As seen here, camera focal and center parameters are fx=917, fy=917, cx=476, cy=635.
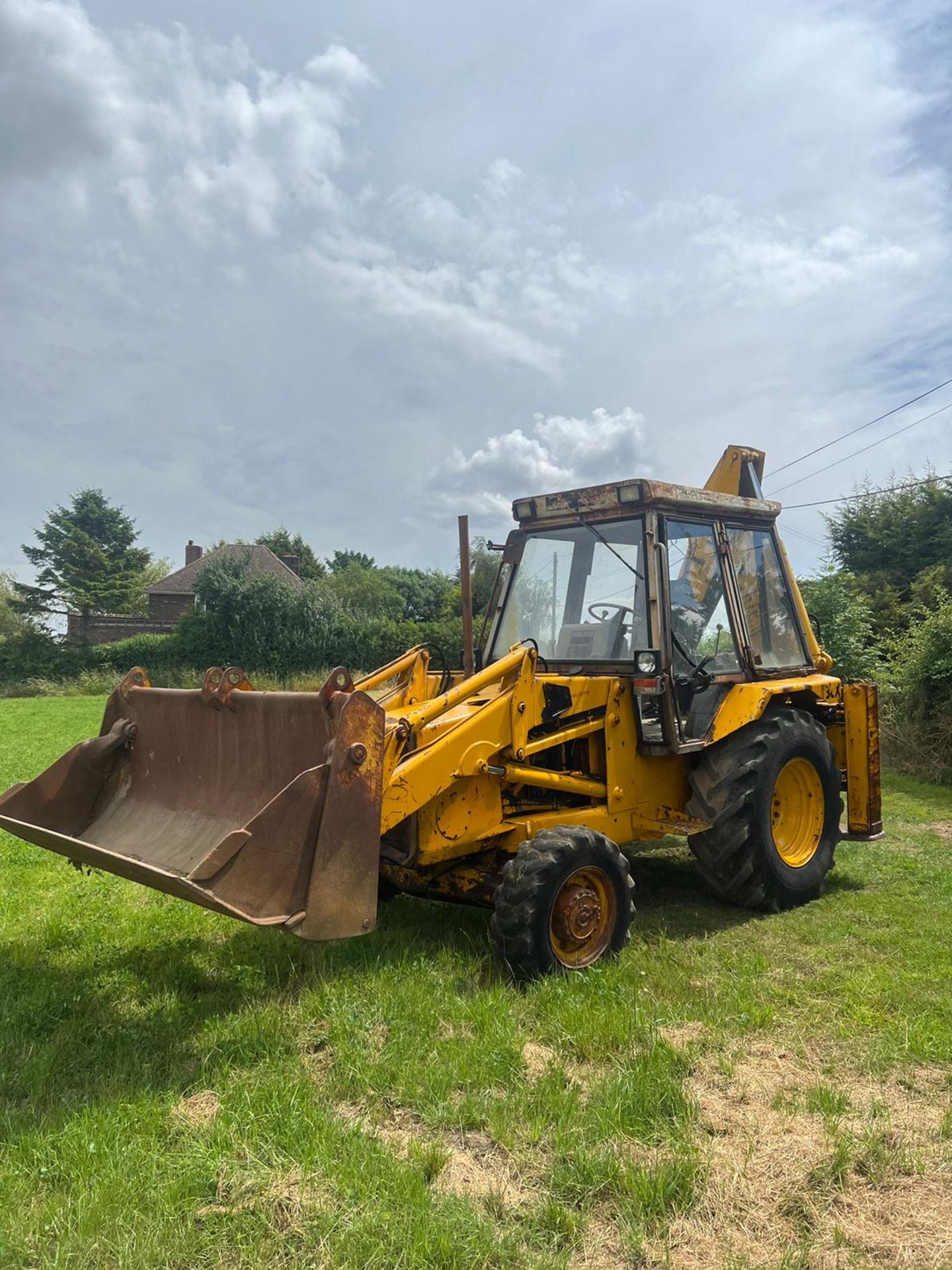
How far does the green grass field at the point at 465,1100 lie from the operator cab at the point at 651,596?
1.51m

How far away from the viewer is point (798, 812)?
21.4 ft

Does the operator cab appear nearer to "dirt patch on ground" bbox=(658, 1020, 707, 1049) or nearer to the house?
"dirt patch on ground" bbox=(658, 1020, 707, 1049)

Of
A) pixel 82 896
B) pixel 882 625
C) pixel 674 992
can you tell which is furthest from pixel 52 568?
pixel 674 992

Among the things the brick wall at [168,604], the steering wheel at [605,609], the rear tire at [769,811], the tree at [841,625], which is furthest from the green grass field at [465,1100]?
the brick wall at [168,604]

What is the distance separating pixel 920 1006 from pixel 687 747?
1.86m

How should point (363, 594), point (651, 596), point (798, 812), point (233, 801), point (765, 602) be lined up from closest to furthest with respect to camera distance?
point (233, 801), point (651, 596), point (798, 812), point (765, 602), point (363, 594)

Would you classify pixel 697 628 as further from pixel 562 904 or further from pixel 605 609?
pixel 562 904

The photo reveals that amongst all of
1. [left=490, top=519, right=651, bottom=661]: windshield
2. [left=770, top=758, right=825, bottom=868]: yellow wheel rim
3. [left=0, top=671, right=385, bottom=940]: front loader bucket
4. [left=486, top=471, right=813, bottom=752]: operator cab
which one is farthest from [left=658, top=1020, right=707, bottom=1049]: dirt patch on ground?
[left=770, top=758, right=825, bottom=868]: yellow wheel rim

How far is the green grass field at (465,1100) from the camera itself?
2738mm

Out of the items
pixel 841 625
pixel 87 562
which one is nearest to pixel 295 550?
pixel 87 562

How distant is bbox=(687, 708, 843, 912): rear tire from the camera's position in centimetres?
575

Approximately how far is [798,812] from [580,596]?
7.35 feet

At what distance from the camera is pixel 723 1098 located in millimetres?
3562

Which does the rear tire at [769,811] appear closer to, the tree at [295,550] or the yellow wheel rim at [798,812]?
the yellow wheel rim at [798,812]
